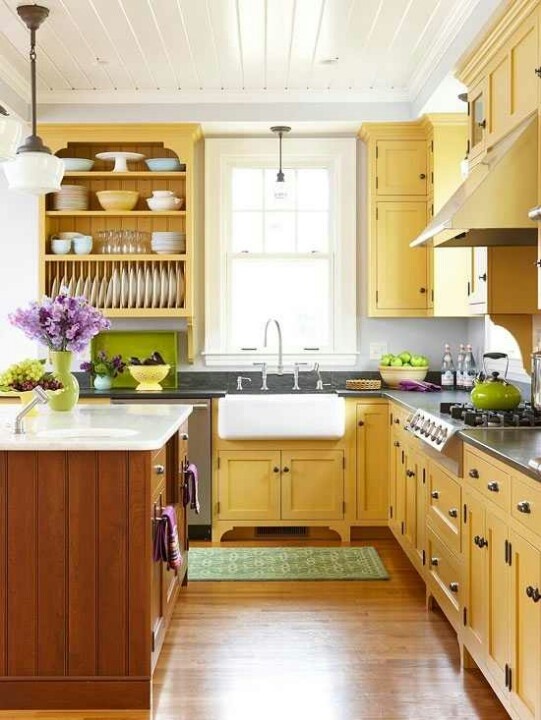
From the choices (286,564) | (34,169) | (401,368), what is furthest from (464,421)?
(401,368)

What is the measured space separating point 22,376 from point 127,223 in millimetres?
2380

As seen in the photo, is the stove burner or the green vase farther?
the green vase

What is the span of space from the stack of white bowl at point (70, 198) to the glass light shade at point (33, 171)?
Result: 2.23m

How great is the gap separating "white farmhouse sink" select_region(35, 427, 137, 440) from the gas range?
1.23 meters

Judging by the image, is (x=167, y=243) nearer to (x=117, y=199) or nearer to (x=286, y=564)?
(x=117, y=199)

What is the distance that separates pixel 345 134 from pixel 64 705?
13.7 feet

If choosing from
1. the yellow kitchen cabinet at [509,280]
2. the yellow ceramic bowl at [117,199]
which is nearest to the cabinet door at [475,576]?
the yellow kitchen cabinet at [509,280]

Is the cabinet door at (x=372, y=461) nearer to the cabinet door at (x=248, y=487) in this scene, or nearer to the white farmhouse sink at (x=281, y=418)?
the white farmhouse sink at (x=281, y=418)

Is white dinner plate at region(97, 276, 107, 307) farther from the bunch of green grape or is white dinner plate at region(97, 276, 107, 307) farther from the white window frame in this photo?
the bunch of green grape

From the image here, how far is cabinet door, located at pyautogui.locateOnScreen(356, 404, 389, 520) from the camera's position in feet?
17.0

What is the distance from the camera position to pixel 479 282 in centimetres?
400

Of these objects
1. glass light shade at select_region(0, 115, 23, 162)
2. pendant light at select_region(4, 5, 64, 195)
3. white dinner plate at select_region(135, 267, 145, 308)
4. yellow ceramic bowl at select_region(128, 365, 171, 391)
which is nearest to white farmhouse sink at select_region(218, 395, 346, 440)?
yellow ceramic bowl at select_region(128, 365, 171, 391)

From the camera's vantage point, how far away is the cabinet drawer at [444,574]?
3.18 meters

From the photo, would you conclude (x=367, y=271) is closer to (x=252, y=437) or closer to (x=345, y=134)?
(x=345, y=134)
